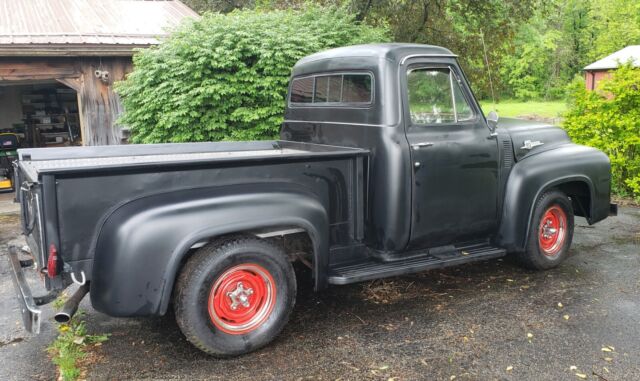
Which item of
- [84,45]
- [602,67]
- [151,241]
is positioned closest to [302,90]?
[151,241]

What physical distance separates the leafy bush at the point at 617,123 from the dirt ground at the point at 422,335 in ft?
11.3

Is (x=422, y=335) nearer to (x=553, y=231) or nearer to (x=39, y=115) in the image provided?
(x=553, y=231)

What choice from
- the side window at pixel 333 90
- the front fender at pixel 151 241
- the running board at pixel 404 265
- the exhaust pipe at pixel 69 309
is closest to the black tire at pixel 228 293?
the front fender at pixel 151 241

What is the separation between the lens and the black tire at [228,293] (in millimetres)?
3355

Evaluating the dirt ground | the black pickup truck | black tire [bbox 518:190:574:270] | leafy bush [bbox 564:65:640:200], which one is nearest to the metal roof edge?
the dirt ground

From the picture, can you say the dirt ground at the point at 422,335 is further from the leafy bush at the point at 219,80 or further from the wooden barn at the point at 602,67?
the wooden barn at the point at 602,67

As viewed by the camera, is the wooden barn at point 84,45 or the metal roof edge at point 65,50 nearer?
the metal roof edge at point 65,50

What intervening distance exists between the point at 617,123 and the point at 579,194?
3188 mm

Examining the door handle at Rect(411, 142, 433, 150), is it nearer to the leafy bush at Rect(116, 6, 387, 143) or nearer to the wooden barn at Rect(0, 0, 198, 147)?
the leafy bush at Rect(116, 6, 387, 143)

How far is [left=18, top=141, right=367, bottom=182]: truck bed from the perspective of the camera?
12.8 ft

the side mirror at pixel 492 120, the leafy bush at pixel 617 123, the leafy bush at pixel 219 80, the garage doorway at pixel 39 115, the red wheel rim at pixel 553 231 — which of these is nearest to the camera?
the side mirror at pixel 492 120

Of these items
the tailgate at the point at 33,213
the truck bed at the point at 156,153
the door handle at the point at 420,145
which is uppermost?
the door handle at the point at 420,145

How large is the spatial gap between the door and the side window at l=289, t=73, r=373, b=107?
0.35m

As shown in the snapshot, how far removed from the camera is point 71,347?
12.1 feet
